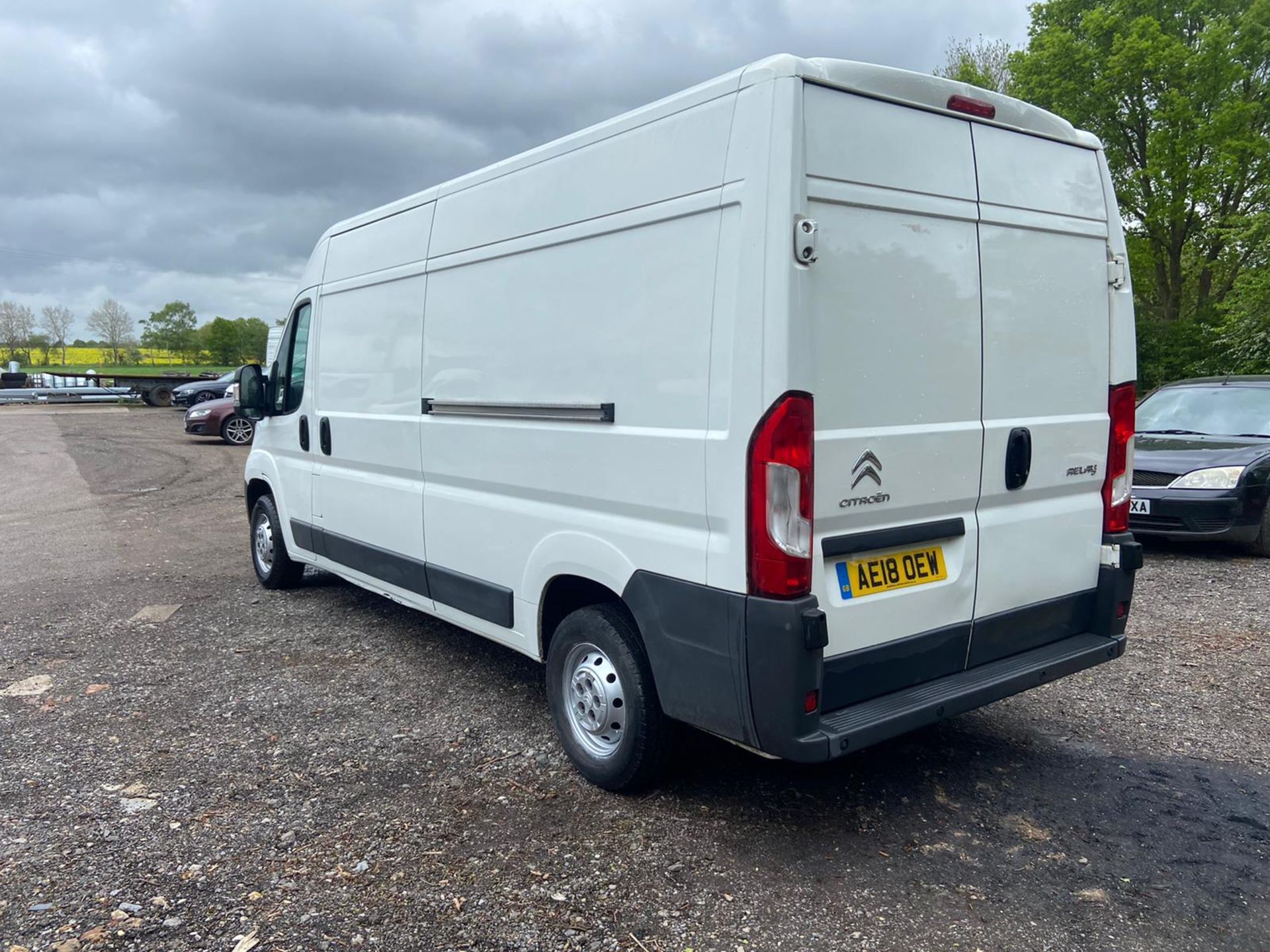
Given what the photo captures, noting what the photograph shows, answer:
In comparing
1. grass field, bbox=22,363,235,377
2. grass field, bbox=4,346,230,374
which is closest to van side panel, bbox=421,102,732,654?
grass field, bbox=22,363,235,377

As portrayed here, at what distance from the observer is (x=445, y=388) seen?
4570mm

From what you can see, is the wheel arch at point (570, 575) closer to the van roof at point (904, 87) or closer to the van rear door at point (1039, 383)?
the van rear door at point (1039, 383)

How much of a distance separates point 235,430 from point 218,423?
369 mm

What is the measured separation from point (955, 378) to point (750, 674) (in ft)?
4.35

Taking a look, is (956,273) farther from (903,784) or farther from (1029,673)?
(903,784)

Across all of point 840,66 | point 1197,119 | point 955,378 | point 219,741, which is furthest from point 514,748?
point 1197,119

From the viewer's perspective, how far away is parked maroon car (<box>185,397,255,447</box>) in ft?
65.9

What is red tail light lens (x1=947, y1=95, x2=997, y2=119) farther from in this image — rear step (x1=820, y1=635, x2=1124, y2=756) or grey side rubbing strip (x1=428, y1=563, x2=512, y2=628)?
grey side rubbing strip (x1=428, y1=563, x2=512, y2=628)

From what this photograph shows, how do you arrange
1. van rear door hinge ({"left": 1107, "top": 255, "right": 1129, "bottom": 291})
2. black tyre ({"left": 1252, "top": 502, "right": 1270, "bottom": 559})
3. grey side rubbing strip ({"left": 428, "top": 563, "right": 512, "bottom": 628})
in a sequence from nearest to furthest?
van rear door hinge ({"left": 1107, "top": 255, "right": 1129, "bottom": 291}), grey side rubbing strip ({"left": 428, "top": 563, "right": 512, "bottom": 628}), black tyre ({"left": 1252, "top": 502, "right": 1270, "bottom": 559})

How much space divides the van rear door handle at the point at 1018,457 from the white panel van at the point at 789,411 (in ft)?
0.07

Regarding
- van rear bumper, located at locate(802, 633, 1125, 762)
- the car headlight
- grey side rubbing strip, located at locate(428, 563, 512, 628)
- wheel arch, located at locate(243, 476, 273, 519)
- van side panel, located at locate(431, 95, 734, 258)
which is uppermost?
van side panel, located at locate(431, 95, 734, 258)

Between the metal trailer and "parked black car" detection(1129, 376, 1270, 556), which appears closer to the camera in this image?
"parked black car" detection(1129, 376, 1270, 556)

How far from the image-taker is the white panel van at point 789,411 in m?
3.00

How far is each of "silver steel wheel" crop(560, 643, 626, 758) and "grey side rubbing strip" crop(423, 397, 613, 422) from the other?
2.98 ft
